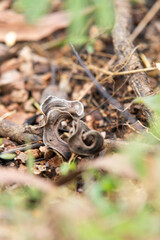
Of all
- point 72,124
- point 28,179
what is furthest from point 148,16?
point 28,179

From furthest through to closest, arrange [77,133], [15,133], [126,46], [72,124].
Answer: [126,46]
[15,133]
[72,124]
[77,133]

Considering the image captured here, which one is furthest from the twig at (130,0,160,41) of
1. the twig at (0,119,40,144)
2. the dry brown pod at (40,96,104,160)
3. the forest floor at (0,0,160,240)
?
the twig at (0,119,40,144)

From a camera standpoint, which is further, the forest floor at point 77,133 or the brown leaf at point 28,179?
the brown leaf at point 28,179

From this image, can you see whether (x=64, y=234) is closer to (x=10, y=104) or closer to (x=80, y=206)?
(x=80, y=206)

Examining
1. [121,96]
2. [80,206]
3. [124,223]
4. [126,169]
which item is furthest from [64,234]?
[121,96]

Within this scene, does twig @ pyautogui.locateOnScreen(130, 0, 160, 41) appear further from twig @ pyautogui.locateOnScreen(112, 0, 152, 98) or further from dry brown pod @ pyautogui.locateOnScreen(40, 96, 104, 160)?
dry brown pod @ pyautogui.locateOnScreen(40, 96, 104, 160)

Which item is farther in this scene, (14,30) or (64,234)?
(14,30)

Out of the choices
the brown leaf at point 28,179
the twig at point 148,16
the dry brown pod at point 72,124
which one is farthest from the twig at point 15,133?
the twig at point 148,16

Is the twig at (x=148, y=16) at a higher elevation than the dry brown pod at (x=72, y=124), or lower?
higher

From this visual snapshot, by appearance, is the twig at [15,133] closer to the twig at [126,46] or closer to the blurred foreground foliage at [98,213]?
the blurred foreground foliage at [98,213]

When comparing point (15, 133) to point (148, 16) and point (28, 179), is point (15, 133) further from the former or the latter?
point (148, 16)

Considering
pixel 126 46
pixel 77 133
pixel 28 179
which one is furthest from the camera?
pixel 126 46
